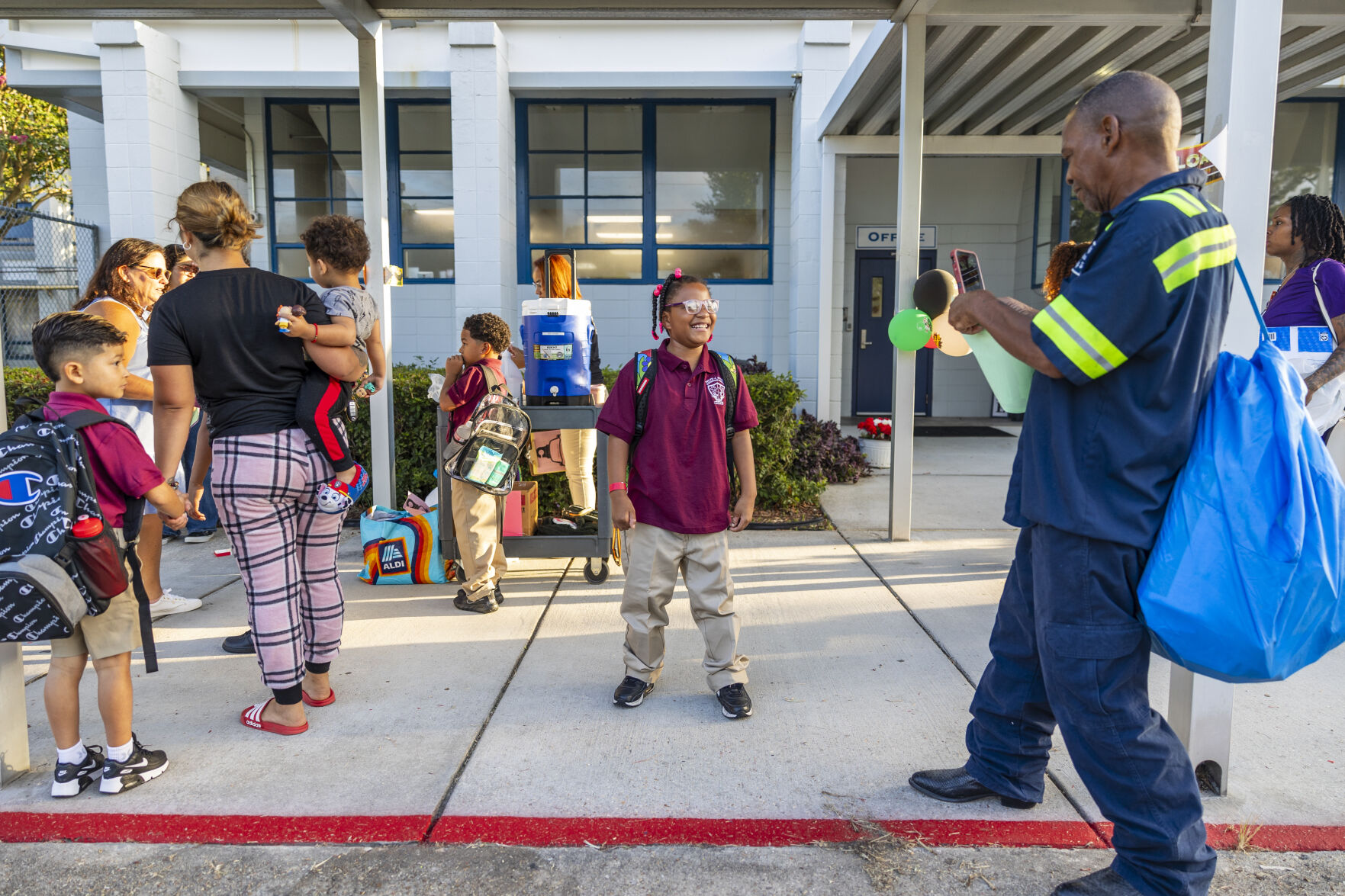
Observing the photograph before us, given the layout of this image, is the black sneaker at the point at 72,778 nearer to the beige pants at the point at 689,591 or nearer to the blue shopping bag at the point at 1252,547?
the beige pants at the point at 689,591

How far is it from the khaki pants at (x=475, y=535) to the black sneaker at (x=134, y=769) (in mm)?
1885

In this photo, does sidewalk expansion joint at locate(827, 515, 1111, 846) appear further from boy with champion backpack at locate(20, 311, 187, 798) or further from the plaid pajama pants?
boy with champion backpack at locate(20, 311, 187, 798)

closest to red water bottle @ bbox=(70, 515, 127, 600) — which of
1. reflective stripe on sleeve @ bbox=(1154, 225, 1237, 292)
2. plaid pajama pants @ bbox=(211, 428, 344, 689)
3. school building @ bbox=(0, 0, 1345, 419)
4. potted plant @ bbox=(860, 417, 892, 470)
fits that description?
plaid pajama pants @ bbox=(211, 428, 344, 689)

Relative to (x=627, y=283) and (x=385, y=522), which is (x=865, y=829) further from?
(x=627, y=283)

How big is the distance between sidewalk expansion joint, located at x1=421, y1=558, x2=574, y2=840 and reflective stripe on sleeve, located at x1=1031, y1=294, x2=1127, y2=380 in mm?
2226

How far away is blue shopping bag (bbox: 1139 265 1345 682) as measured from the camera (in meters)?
1.95

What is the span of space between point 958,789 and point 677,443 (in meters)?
1.52

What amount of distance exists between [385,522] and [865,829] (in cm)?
358

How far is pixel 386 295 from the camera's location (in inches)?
232

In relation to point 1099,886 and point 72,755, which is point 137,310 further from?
point 1099,886

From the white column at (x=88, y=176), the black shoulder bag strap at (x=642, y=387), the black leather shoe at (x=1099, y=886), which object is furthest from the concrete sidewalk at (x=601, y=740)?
the white column at (x=88, y=176)

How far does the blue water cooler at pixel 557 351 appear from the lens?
498 cm

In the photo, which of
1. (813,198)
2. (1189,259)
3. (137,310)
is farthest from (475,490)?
(813,198)

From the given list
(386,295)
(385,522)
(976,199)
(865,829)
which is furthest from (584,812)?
(976,199)
